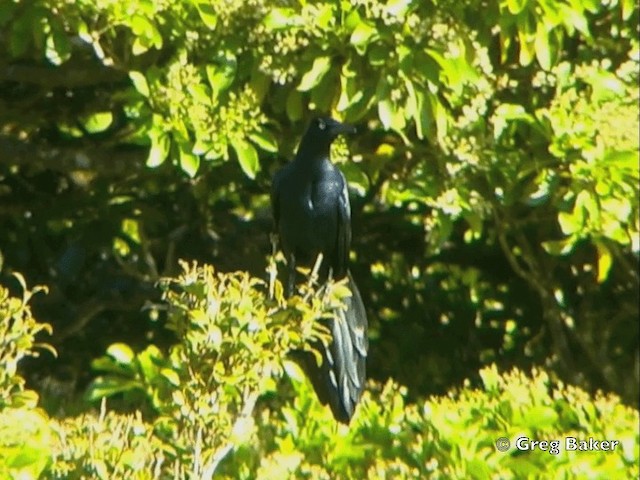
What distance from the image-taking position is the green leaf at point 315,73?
648 cm

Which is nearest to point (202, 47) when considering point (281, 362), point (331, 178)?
point (331, 178)

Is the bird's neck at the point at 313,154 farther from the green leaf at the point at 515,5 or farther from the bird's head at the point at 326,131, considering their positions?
the green leaf at the point at 515,5

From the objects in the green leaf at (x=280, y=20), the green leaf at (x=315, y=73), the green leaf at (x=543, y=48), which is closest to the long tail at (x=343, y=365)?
the green leaf at (x=315, y=73)

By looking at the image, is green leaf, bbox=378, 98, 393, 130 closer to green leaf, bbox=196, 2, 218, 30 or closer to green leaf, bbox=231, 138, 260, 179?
green leaf, bbox=231, 138, 260, 179

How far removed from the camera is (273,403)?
25.1ft

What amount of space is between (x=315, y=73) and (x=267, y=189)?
203 cm

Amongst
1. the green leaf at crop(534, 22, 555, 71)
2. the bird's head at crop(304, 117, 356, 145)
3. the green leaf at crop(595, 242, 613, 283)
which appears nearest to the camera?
the bird's head at crop(304, 117, 356, 145)

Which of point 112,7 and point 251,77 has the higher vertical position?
point 112,7

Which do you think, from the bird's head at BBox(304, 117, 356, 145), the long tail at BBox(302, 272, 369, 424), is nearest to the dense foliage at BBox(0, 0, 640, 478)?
the long tail at BBox(302, 272, 369, 424)

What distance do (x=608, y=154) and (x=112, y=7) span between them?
86.3 inches

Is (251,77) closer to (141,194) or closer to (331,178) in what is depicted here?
(331,178)

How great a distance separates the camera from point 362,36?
6344 mm

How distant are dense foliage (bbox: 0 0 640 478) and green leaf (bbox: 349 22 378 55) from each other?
15mm

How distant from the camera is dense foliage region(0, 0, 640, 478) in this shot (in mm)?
6180
